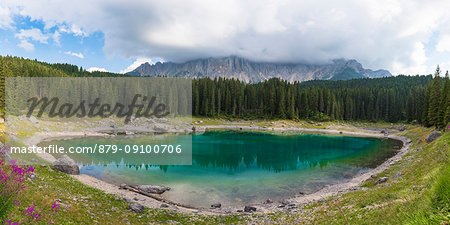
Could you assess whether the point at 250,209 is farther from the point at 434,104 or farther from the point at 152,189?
the point at 434,104

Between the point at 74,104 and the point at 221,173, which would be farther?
the point at 74,104

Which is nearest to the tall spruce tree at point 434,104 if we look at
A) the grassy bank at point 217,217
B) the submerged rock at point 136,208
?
the grassy bank at point 217,217

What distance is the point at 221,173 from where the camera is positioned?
114ft

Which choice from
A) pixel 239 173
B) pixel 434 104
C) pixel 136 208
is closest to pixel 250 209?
pixel 136 208

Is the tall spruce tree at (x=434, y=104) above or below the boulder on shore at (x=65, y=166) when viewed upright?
above

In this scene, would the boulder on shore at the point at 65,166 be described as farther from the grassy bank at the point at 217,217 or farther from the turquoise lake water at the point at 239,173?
the grassy bank at the point at 217,217

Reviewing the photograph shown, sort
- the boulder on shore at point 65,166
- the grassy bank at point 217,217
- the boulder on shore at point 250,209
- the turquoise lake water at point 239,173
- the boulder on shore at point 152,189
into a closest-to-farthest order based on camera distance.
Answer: the grassy bank at point 217,217 < the boulder on shore at point 250,209 < the boulder on shore at point 152,189 < the turquoise lake water at point 239,173 < the boulder on shore at point 65,166

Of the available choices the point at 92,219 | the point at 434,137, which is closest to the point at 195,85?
the point at 434,137

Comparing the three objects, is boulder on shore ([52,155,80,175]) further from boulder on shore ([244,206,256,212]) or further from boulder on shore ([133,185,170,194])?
boulder on shore ([244,206,256,212])

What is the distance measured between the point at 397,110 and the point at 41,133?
162 metres

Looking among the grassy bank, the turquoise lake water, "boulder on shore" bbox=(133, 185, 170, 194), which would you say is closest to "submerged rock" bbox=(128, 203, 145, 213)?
the grassy bank

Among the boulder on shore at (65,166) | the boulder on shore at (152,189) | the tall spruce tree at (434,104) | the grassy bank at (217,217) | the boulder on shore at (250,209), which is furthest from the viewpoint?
the tall spruce tree at (434,104)

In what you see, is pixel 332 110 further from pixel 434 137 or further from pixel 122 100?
pixel 122 100

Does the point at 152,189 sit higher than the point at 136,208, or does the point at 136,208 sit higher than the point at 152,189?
the point at 136,208
